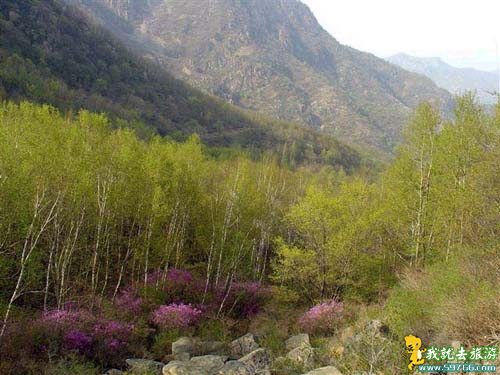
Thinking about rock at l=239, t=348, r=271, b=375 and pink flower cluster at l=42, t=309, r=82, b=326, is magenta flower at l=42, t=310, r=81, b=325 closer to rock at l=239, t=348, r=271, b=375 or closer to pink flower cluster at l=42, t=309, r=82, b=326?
pink flower cluster at l=42, t=309, r=82, b=326

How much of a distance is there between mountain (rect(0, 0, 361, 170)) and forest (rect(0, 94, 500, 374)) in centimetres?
6119

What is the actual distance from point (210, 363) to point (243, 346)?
12.2 ft

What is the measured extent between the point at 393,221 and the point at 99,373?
16.8 meters

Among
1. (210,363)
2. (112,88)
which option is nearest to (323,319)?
(210,363)

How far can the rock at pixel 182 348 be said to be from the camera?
16011 mm

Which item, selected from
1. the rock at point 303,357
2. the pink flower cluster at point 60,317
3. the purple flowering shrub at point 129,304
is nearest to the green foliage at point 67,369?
the pink flower cluster at point 60,317

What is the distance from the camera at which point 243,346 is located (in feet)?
56.5

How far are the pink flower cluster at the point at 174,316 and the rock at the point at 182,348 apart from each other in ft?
4.32

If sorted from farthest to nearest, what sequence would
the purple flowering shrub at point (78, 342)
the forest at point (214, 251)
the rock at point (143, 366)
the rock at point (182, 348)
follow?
the rock at point (182, 348) < the purple flowering shrub at point (78, 342) < the rock at point (143, 366) < the forest at point (214, 251)

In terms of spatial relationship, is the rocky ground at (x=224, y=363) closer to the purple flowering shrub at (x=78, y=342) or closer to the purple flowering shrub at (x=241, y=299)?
the purple flowering shrub at (x=78, y=342)

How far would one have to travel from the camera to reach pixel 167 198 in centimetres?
2195

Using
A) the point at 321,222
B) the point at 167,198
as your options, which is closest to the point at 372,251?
the point at 321,222

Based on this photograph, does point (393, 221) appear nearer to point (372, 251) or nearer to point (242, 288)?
point (372, 251)

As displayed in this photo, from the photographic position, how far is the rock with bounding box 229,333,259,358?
16.9 metres
